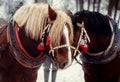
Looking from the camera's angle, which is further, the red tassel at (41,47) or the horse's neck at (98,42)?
the horse's neck at (98,42)

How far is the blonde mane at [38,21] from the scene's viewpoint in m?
2.76

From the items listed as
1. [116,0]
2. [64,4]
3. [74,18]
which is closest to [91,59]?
[74,18]

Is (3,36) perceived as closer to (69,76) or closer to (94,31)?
(94,31)

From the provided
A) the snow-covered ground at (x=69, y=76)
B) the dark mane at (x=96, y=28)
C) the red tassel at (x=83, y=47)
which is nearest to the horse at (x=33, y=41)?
the red tassel at (x=83, y=47)

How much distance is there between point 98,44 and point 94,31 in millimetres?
121

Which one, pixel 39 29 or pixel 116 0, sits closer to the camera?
pixel 39 29

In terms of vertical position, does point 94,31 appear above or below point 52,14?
below

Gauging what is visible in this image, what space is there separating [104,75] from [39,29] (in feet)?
2.63

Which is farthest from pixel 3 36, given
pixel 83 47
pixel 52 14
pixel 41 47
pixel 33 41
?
pixel 83 47

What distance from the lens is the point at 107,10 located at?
21.1 ft

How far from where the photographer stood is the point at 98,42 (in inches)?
124

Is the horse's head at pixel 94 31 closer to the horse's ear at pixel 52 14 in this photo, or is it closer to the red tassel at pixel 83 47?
the red tassel at pixel 83 47

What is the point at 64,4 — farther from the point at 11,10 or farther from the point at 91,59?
the point at 91,59

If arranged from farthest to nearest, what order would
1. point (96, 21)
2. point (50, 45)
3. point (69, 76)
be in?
point (69, 76)
point (96, 21)
point (50, 45)
